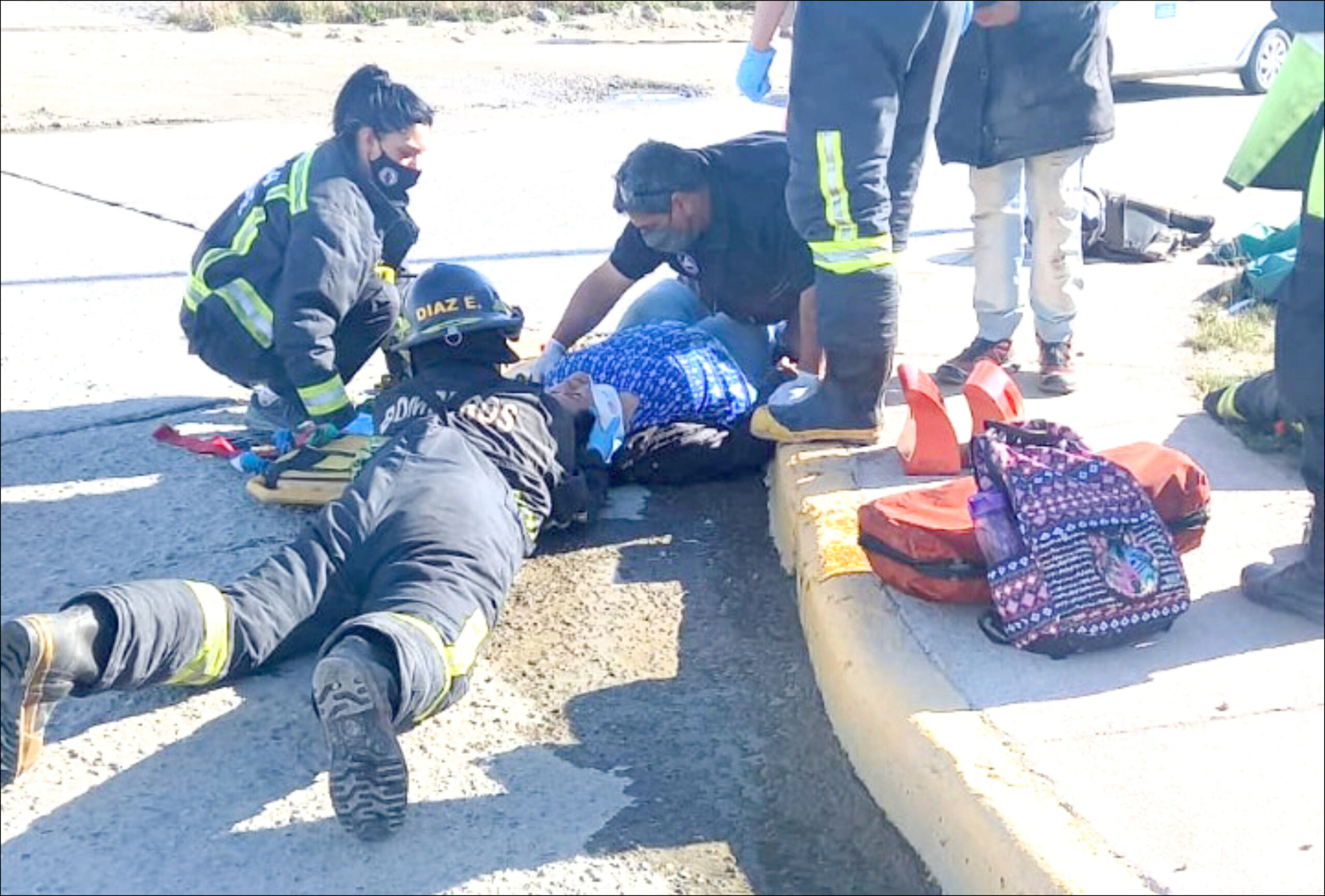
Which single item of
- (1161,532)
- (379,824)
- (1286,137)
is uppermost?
(1286,137)

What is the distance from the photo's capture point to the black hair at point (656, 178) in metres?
5.20

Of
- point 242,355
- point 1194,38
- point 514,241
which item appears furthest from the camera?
point 1194,38

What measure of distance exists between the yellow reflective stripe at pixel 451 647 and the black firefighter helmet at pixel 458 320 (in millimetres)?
1207

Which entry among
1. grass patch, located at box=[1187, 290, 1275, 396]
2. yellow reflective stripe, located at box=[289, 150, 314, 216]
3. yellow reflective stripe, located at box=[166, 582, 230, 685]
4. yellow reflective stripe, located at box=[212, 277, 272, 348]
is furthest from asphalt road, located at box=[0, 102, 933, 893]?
grass patch, located at box=[1187, 290, 1275, 396]

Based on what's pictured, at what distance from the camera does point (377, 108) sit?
17.8 feet

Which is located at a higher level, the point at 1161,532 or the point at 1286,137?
the point at 1286,137

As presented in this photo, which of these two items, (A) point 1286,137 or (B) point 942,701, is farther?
(A) point 1286,137

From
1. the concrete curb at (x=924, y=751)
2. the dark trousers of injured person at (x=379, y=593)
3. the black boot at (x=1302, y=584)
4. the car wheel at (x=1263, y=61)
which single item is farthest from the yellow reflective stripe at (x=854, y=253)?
the car wheel at (x=1263, y=61)

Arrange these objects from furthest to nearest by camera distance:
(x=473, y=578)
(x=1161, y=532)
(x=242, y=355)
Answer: (x=242, y=355) → (x=473, y=578) → (x=1161, y=532)

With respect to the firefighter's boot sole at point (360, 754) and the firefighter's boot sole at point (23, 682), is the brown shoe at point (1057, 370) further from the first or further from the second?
the firefighter's boot sole at point (23, 682)

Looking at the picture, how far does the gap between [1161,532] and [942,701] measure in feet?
2.07

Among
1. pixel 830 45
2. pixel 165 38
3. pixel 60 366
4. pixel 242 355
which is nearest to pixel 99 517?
pixel 242 355

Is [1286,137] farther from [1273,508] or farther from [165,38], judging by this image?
[165,38]

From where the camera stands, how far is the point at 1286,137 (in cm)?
376
